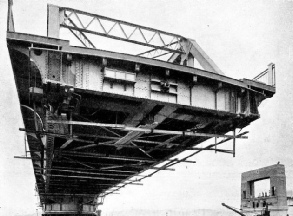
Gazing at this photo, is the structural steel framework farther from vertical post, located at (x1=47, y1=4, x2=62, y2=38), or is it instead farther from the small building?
the small building

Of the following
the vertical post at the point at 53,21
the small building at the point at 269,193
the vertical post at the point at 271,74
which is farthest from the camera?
the small building at the point at 269,193

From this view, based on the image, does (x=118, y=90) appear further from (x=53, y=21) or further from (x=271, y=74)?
(x=271, y=74)

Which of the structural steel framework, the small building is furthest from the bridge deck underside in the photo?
the small building

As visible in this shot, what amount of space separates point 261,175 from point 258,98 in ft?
157

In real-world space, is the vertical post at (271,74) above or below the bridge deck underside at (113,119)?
above

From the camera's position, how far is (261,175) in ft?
188

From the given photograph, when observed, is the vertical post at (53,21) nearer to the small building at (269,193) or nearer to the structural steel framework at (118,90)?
the structural steel framework at (118,90)

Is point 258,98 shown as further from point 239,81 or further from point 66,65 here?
point 66,65

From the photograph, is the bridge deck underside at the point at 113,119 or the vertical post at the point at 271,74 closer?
the bridge deck underside at the point at 113,119

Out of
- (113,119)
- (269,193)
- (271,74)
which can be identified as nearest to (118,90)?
(113,119)

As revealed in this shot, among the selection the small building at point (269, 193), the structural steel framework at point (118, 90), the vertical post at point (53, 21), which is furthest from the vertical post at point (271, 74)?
the small building at point (269, 193)

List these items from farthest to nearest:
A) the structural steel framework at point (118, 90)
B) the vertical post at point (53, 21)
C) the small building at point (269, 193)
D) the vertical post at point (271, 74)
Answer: the small building at point (269, 193) < the vertical post at point (271, 74) < the vertical post at point (53, 21) < the structural steel framework at point (118, 90)

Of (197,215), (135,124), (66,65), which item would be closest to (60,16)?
(66,65)

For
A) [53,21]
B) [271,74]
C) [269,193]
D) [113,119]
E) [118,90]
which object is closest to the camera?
[118,90]
